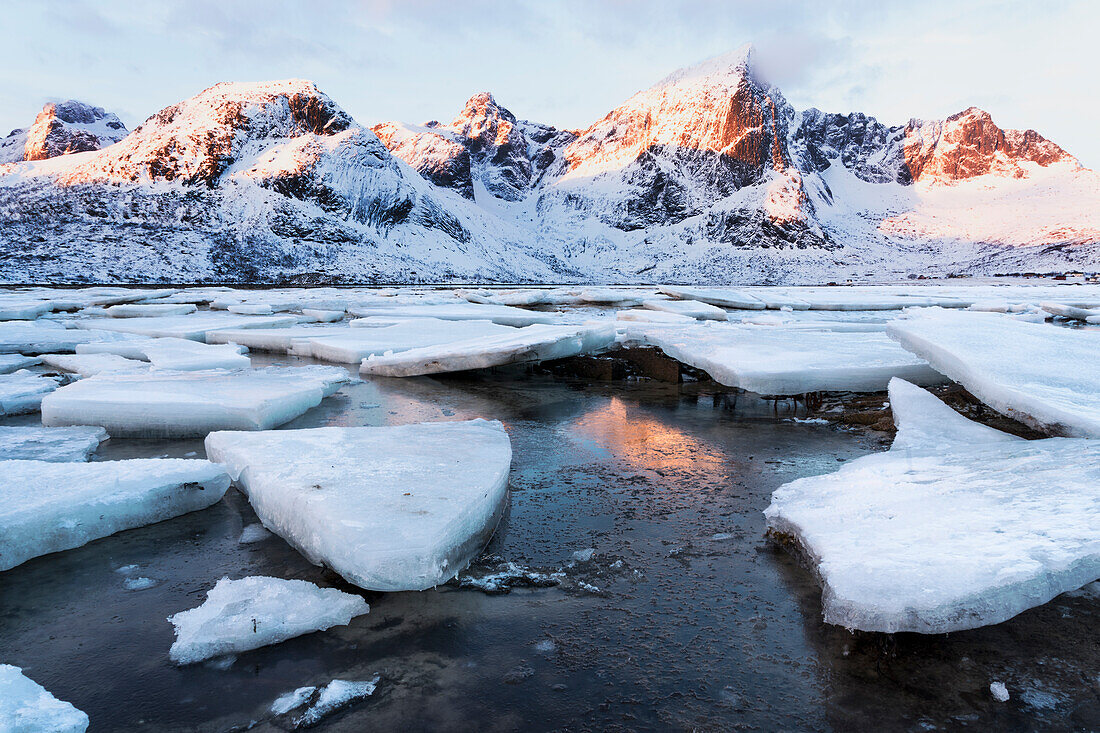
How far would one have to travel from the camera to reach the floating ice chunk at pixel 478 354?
557cm

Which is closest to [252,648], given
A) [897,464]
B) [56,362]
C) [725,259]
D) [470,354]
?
[897,464]

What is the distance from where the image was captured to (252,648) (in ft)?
5.73

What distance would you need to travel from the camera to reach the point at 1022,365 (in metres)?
3.79

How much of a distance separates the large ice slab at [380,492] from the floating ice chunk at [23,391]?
253 cm

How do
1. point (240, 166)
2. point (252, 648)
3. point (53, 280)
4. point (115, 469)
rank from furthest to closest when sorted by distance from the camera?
1. point (240, 166)
2. point (53, 280)
3. point (115, 469)
4. point (252, 648)

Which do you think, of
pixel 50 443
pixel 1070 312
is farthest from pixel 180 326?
pixel 1070 312

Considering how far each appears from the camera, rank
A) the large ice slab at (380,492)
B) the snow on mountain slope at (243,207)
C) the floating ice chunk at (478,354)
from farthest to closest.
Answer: the snow on mountain slope at (243,207) < the floating ice chunk at (478,354) < the large ice slab at (380,492)

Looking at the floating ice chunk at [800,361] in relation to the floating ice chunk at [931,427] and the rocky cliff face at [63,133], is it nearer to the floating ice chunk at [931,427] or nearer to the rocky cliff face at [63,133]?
the floating ice chunk at [931,427]

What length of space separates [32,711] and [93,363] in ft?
19.0

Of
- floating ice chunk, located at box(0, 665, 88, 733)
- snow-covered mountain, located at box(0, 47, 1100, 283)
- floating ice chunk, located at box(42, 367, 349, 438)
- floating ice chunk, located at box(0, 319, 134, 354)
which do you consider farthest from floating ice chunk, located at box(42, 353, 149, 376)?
snow-covered mountain, located at box(0, 47, 1100, 283)

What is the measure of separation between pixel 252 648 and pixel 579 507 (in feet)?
4.90

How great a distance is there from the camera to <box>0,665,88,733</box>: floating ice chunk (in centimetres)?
133

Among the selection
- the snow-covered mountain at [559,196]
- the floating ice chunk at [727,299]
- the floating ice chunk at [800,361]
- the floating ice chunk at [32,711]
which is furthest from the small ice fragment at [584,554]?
the snow-covered mountain at [559,196]

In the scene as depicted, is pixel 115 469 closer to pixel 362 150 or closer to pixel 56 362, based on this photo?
pixel 56 362
